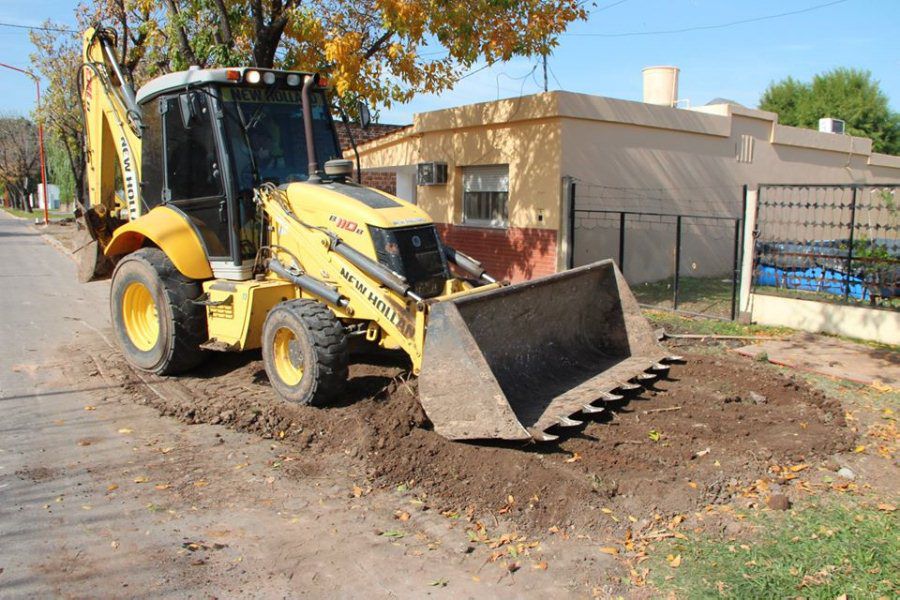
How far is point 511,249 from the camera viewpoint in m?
13.6

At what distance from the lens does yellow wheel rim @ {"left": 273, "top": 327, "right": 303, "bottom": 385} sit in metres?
6.23

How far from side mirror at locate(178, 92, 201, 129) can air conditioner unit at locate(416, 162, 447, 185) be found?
8.14 meters

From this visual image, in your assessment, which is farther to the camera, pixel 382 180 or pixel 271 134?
pixel 382 180

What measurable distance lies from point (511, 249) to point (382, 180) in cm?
627

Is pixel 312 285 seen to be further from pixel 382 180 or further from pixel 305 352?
A: pixel 382 180

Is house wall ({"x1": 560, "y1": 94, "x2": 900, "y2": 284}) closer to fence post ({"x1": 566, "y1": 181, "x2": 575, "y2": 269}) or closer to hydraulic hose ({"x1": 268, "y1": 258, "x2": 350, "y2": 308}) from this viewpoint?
fence post ({"x1": 566, "y1": 181, "x2": 575, "y2": 269})

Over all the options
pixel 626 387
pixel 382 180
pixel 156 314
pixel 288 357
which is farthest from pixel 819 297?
pixel 382 180

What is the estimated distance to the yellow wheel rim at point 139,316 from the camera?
789cm

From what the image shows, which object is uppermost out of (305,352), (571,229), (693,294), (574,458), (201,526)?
(571,229)

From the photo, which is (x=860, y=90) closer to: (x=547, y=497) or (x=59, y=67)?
(x=59, y=67)

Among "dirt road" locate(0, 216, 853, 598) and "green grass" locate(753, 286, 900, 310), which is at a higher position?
"green grass" locate(753, 286, 900, 310)

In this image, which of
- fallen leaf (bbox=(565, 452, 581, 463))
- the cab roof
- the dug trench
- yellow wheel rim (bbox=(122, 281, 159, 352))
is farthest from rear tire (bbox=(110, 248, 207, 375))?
fallen leaf (bbox=(565, 452, 581, 463))

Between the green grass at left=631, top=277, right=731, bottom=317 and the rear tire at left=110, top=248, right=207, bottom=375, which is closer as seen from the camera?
the rear tire at left=110, top=248, right=207, bottom=375

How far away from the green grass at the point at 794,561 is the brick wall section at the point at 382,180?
14970 mm
